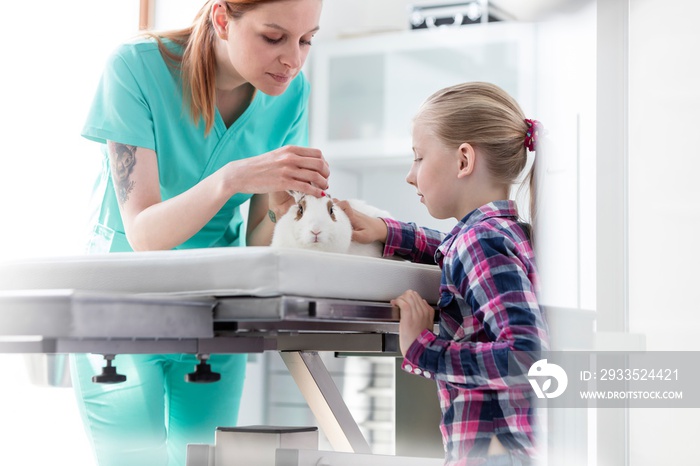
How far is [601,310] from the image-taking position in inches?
47.3

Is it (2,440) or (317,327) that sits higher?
(317,327)

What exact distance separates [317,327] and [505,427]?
0.90ft

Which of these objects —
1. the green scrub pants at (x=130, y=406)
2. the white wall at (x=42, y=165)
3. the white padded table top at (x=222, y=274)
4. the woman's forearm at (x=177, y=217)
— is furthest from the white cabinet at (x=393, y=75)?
the white padded table top at (x=222, y=274)

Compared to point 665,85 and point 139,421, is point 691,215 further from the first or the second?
point 139,421

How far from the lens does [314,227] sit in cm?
122

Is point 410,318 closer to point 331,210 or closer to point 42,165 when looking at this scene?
point 331,210

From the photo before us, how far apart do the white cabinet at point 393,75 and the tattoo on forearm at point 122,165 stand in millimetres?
1871

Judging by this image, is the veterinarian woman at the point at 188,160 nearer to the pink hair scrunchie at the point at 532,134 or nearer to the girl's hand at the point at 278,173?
the girl's hand at the point at 278,173

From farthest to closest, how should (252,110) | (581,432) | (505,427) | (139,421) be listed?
(252,110), (139,421), (581,432), (505,427)

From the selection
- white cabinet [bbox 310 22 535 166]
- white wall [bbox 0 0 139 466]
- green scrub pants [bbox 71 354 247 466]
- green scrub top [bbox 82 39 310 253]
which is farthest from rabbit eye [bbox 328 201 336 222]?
white cabinet [bbox 310 22 535 166]

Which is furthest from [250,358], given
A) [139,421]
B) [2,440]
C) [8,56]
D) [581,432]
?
[581,432]

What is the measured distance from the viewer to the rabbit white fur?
4.01 feet

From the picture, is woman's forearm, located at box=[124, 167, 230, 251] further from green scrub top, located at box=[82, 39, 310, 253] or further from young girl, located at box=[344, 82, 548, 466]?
young girl, located at box=[344, 82, 548, 466]

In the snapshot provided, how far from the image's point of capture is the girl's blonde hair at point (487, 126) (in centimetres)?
117
